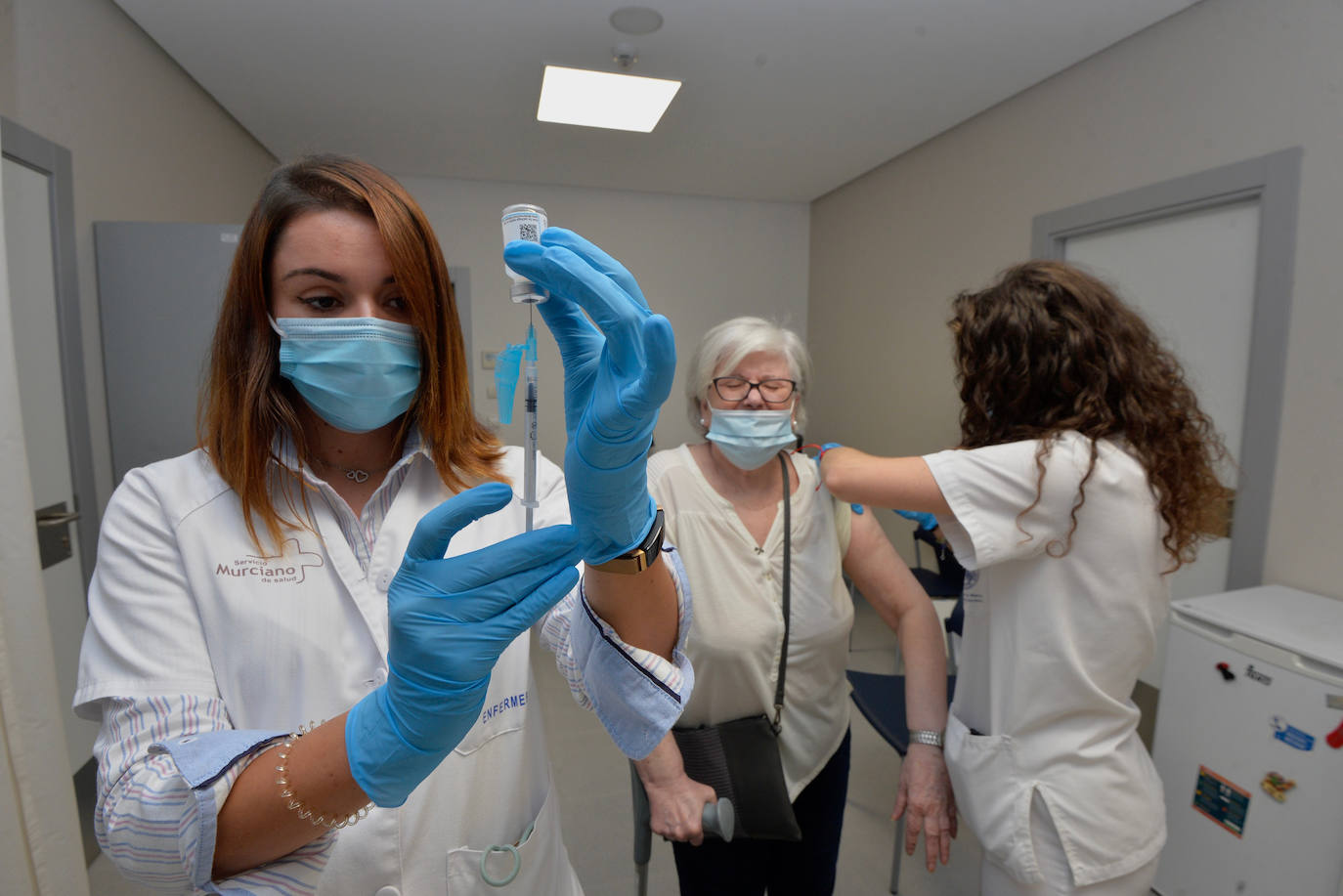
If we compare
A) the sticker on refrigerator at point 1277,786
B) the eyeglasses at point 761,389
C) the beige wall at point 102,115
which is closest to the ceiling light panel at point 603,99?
the beige wall at point 102,115

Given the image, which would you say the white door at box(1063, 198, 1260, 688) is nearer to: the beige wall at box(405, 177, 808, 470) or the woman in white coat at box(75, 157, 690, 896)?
the beige wall at box(405, 177, 808, 470)

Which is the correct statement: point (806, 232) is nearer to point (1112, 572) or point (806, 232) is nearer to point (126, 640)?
point (1112, 572)

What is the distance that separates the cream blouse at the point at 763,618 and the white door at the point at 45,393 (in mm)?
1898

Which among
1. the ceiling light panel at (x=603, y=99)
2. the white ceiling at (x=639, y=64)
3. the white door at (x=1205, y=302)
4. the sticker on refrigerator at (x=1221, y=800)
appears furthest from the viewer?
the ceiling light panel at (x=603, y=99)

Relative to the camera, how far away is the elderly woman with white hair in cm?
129

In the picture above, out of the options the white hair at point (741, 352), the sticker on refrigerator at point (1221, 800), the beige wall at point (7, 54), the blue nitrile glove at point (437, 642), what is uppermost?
the beige wall at point (7, 54)

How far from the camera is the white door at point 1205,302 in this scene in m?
2.18

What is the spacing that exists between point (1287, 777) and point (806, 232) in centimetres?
447

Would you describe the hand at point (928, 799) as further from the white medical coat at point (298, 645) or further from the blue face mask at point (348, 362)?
the blue face mask at point (348, 362)

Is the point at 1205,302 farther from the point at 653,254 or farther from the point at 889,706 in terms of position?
the point at 653,254

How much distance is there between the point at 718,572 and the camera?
1307 millimetres

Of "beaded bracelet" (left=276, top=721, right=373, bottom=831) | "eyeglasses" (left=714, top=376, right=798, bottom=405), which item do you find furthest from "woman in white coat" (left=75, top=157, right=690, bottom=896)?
"eyeglasses" (left=714, top=376, right=798, bottom=405)

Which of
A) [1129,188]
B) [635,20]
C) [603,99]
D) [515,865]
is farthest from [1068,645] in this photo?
[603,99]

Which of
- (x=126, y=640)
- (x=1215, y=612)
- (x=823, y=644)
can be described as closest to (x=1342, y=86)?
(x=1215, y=612)
